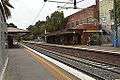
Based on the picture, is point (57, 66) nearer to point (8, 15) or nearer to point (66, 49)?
point (66, 49)

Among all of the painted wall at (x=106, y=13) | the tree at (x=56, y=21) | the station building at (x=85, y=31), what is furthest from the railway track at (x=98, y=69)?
the tree at (x=56, y=21)

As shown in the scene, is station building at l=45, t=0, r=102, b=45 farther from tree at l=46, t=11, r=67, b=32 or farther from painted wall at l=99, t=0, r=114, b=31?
tree at l=46, t=11, r=67, b=32

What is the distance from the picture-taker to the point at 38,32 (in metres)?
127

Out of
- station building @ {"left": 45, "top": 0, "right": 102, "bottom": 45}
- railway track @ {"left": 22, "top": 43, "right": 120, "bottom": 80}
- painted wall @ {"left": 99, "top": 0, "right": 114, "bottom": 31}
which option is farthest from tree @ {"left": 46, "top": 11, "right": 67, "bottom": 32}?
railway track @ {"left": 22, "top": 43, "right": 120, "bottom": 80}

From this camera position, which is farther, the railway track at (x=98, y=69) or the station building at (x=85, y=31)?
the station building at (x=85, y=31)

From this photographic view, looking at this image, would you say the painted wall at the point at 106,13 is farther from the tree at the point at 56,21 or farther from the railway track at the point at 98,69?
the railway track at the point at 98,69

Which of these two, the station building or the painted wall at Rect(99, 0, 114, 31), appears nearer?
the station building

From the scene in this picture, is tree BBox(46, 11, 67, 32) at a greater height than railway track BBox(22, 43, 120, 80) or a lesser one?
greater

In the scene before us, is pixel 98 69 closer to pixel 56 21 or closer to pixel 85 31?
pixel 85 31

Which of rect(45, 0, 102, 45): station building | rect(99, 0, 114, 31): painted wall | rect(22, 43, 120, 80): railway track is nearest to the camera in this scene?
rect(22, 43, 120, 80): railway track

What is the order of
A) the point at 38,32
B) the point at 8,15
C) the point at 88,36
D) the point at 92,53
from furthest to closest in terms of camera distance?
the point at 38,32
the point at 88,36
the point at 8,15
the point at 92,53

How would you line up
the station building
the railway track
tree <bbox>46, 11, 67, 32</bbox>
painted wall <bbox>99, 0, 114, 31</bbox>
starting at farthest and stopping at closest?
tree <bbox>46, 11, 67, 32</bbox> → painted wall <bbox>99, 0, 114, 31</bbox> → the station building → the railway track

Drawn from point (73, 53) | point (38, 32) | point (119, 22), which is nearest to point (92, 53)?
point (73, 53)

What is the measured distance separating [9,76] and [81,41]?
58680 mm
